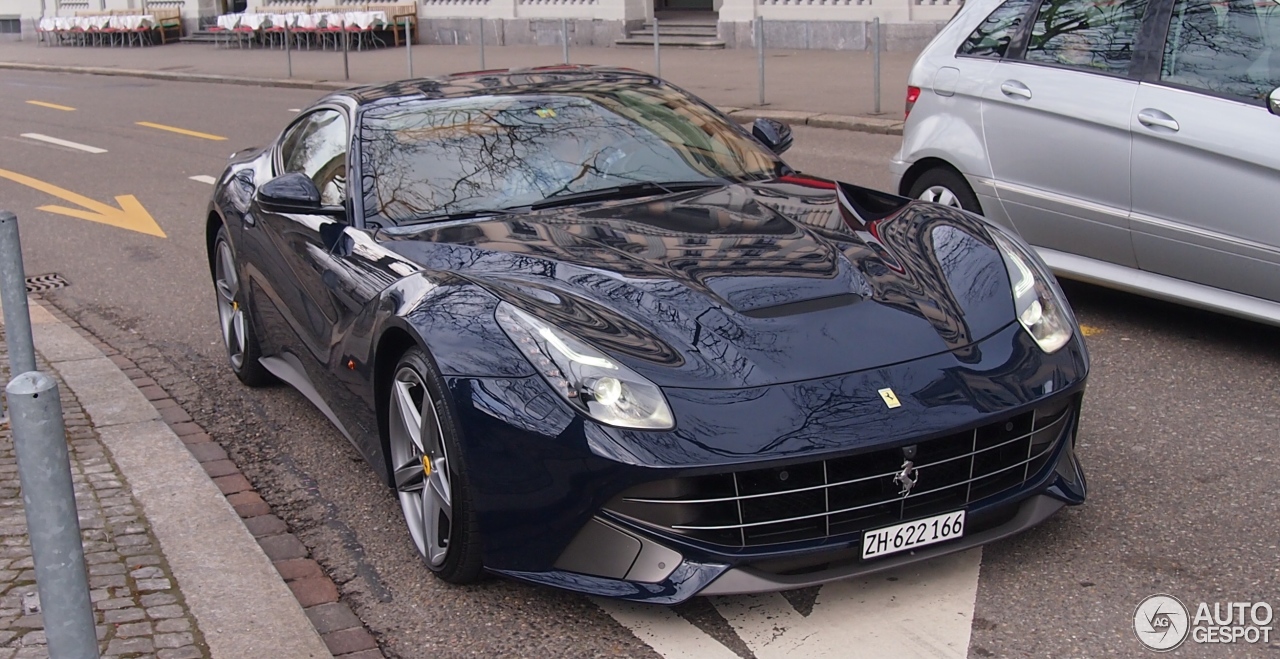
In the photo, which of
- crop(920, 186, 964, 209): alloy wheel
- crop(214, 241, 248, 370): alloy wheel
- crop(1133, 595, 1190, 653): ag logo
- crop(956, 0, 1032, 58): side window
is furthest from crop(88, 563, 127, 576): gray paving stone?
crop(956, 0, 1032, 58): side window

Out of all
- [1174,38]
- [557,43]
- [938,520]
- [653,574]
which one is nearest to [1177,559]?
[938,520]

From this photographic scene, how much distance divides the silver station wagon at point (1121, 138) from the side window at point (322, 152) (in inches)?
123

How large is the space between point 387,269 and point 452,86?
4.30 feet

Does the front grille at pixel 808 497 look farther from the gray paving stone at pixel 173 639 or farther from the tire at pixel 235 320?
the tire at pixel 235 320

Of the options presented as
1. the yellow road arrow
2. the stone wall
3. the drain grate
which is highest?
the stone wall

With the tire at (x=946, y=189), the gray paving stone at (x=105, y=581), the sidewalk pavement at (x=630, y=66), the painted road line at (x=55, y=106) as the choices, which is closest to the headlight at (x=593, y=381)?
the gray paving stone at (x=105, y=581)

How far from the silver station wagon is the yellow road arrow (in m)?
6.37

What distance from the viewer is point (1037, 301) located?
4.07m

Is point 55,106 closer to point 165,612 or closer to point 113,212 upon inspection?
point 113,212

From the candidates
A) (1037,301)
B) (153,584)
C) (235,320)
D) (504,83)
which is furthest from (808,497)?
(235,320)

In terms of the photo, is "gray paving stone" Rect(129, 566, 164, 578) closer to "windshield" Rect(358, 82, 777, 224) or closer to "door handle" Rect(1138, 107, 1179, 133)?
"windshield" Rect(358, 82, 777, 224)

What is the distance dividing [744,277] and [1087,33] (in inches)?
126

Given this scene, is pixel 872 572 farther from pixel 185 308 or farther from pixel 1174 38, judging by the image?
pixel 185 308

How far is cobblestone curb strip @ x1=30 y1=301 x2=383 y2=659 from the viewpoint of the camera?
12.2ft
